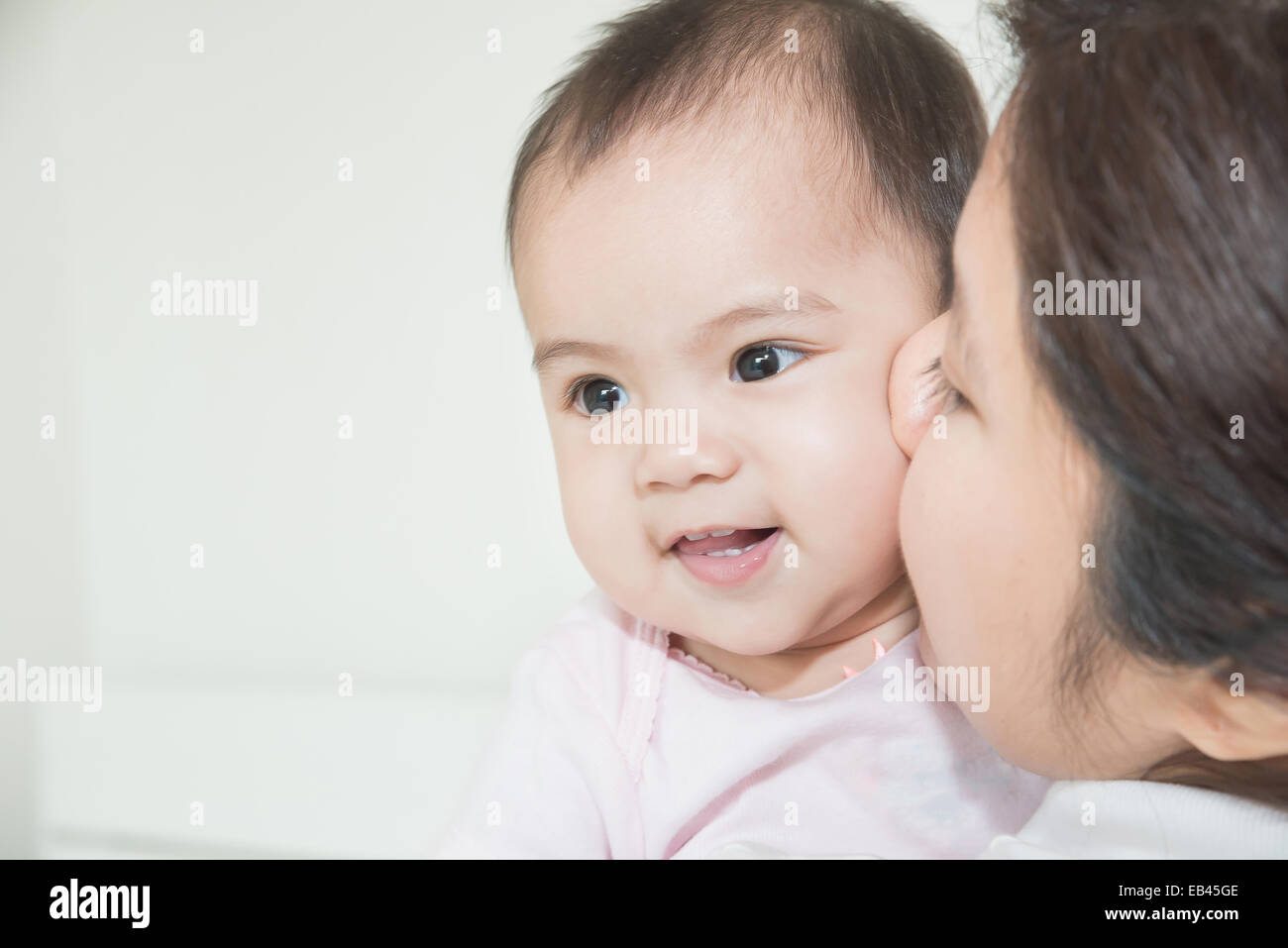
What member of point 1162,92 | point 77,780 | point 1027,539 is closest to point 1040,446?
point 1027,539

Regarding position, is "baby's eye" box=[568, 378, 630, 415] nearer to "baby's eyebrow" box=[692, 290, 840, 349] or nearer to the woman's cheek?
"baby's eyebrow" box=[692, 290, 840, 349]

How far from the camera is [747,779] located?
41.9 inches

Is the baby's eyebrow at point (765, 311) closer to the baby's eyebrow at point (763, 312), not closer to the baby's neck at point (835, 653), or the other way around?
the baby's eyebrow at point (763, 312)

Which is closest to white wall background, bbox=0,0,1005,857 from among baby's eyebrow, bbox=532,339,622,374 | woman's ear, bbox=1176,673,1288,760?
baby's eyebrow, bbox=532,339,622,374

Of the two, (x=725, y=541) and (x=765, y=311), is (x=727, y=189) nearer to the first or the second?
(x=765, y=311)

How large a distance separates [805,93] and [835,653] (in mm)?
504

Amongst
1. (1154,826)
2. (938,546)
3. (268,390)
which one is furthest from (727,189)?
(268,390)

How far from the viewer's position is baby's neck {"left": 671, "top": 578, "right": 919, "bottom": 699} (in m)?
1.08

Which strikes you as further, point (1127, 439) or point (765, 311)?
point (765, 311)

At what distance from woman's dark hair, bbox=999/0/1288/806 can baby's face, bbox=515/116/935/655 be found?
23 centimetres

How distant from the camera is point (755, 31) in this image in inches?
38.9

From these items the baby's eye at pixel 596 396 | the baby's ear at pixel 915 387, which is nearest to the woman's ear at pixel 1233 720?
the baby's ear at pixel 915 387
